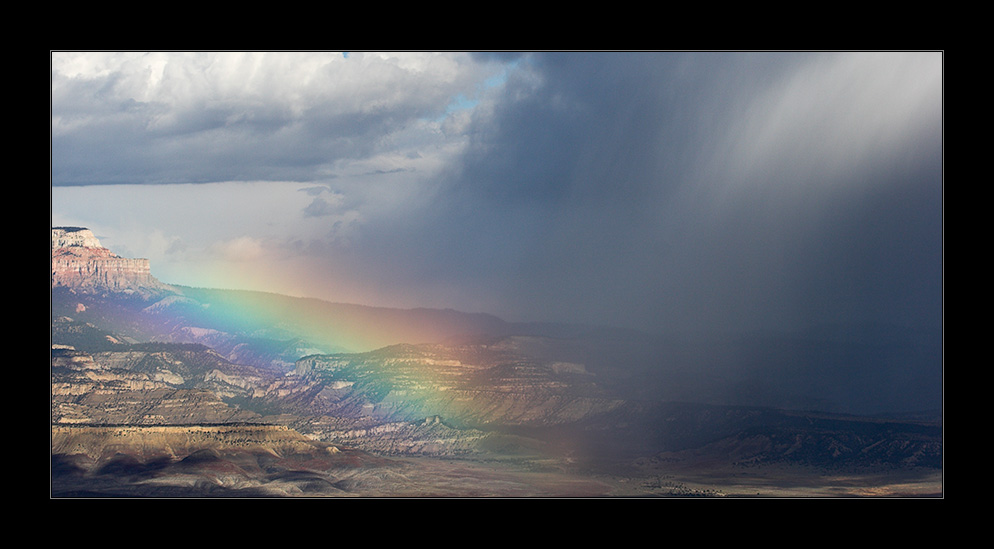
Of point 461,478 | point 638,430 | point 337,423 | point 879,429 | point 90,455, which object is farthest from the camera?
point 337,423

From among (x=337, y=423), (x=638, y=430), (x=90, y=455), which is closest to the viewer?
(x=90, y=455)

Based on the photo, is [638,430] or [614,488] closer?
[614,488]

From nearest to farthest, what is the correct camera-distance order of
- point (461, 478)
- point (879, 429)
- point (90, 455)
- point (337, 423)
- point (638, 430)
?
point (90, 455)
point (461, 478)
point (879, 429)
point (638, 430)
point (337, 423)

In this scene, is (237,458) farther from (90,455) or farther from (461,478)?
(461,478)

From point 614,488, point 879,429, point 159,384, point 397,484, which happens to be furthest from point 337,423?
point 879,429

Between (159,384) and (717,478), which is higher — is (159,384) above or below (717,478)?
above

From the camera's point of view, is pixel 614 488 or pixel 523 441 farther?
pixel 523 441

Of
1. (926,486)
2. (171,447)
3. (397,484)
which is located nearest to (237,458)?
(171,447)

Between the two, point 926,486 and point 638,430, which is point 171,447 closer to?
point 638,430

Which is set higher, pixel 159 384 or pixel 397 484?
pixel 159 384
